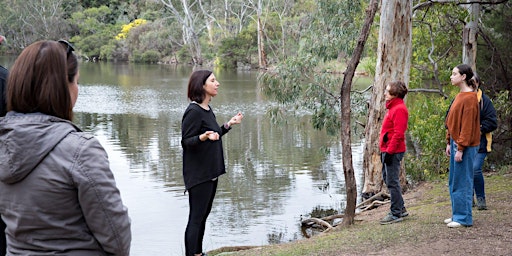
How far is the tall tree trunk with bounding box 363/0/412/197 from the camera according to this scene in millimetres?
8711

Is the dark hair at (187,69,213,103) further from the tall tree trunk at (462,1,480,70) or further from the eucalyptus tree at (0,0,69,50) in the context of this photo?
the eucalyptus tree at (0,0,69,50)

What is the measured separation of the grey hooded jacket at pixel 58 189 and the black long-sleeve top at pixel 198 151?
2444mm

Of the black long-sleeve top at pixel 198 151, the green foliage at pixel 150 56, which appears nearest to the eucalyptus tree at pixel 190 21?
the green foliage at pixel 150 56

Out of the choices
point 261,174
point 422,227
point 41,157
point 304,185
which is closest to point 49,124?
point 41,157

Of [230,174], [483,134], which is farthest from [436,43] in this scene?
[483,134]

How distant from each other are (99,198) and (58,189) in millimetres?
120

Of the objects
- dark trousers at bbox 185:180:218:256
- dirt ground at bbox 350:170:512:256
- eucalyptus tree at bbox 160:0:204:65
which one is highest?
eucalyptus tree at bbox 160:0:204:65

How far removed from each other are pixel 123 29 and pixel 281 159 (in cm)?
4250

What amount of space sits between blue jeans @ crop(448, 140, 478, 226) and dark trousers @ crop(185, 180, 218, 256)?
1.80 m

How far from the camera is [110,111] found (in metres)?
20.6

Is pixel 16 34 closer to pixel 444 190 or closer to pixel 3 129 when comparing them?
pixel 444 190

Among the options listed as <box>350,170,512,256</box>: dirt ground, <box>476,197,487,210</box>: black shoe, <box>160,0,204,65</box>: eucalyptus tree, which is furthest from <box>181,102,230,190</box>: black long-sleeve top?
<box>160,0,204,65</box>: eucalyptus tree

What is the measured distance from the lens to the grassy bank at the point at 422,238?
4.47 m

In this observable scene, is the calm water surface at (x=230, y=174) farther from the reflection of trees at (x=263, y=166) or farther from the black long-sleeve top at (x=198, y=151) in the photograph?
the black long-sleeve top at (x=198, y=151)
